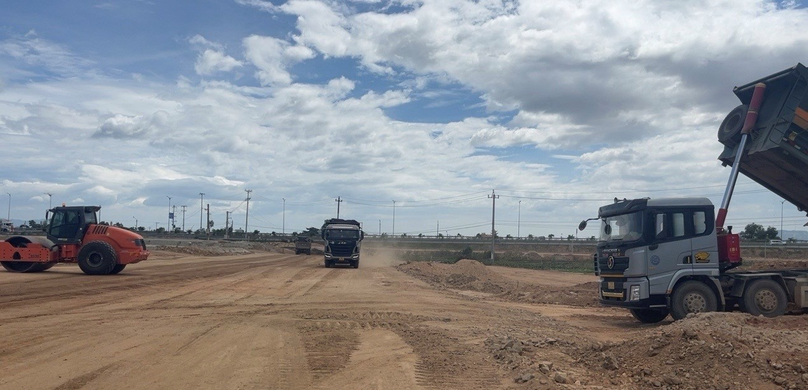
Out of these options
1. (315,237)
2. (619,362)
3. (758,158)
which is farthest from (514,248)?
(619,362)

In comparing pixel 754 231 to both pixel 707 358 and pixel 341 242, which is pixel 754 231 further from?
pixel 707 358

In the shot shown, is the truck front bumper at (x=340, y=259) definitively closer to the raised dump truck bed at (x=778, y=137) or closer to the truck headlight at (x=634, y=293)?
the raised dump truck bed at (x=778, y=137)

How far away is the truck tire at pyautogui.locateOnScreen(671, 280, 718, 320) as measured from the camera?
50.0 ft

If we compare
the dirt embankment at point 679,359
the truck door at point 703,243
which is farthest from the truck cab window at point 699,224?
the dirt embankment at point 679,359

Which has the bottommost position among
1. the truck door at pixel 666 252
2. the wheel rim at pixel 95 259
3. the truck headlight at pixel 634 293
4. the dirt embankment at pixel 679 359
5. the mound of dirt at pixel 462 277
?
the mound of dirt at pixel 462 277

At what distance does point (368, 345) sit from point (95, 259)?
2115cm

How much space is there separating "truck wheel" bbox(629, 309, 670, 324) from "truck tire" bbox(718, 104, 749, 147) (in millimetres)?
4824

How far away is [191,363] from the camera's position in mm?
9805

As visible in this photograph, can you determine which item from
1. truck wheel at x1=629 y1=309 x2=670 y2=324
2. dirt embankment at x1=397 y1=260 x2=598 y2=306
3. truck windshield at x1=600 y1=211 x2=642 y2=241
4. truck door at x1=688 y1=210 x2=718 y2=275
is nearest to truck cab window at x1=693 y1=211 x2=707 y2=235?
truck door at x1=688 y1=210 x2=718 y2=275

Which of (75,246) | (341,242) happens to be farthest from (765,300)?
(341,242)

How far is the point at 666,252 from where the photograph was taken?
1529 centimetres

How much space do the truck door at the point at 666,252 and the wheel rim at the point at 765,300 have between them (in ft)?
6.77

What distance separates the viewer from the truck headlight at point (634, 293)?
15297mm

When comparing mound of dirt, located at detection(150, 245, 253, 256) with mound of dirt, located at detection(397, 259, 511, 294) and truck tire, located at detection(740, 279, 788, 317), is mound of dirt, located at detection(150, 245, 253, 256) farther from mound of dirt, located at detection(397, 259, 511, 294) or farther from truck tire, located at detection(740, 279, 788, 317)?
truck tire, located at detection(740, 279, 788, 317)
